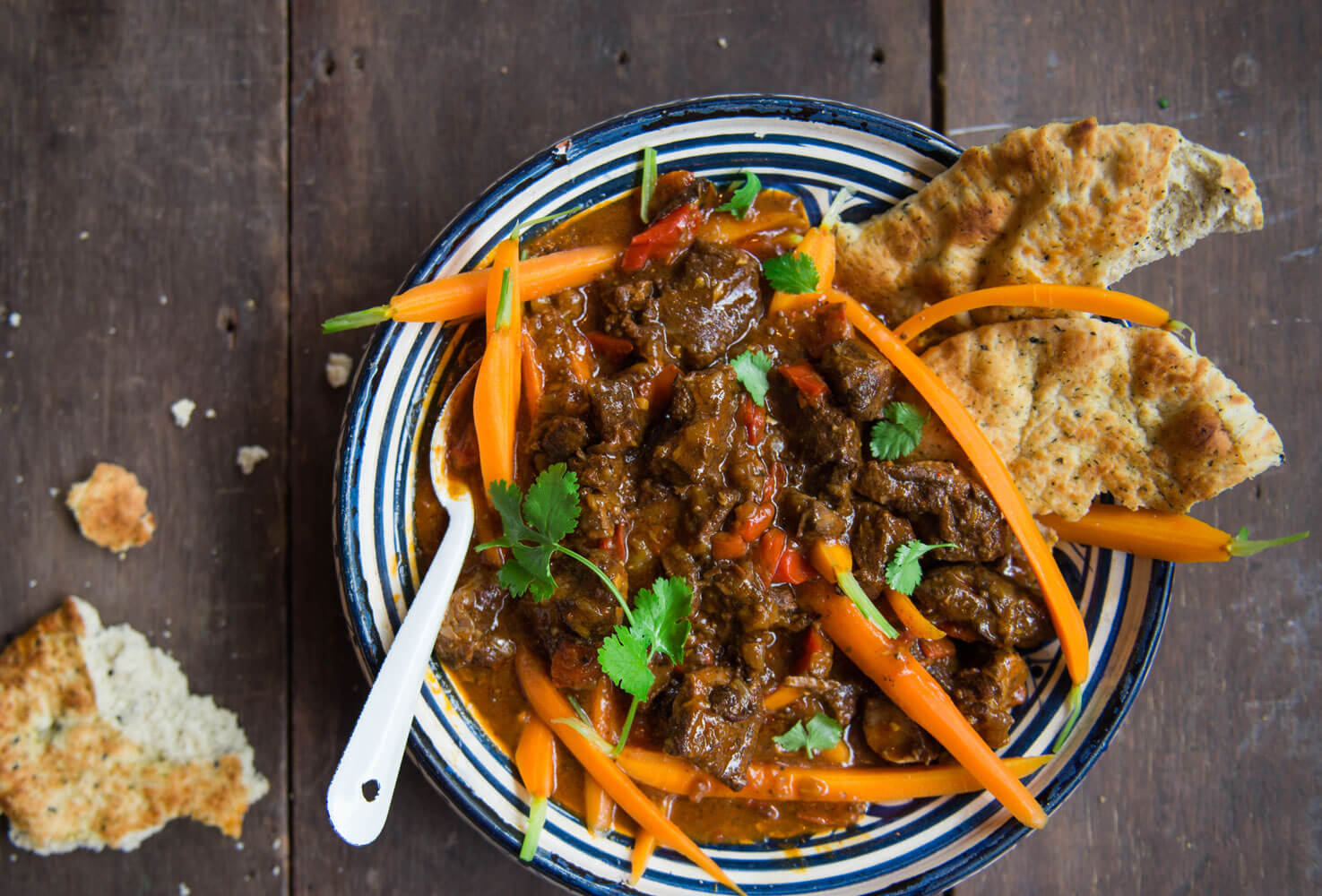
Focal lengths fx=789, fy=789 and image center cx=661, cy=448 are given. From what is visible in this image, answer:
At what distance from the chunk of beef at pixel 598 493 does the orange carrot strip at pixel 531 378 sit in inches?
10.6

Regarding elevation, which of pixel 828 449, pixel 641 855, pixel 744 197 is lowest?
pixel 641 855

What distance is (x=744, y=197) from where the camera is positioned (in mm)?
2686

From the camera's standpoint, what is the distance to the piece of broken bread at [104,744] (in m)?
2.96

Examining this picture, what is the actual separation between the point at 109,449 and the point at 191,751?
3.95 ft

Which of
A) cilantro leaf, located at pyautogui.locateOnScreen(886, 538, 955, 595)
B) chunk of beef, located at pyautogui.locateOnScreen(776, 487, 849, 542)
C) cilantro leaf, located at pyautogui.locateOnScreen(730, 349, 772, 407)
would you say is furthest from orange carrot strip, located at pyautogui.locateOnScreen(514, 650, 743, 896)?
cilantro leaf, located at pyautogui.locateOnScreen(730, 349, 772, 407)

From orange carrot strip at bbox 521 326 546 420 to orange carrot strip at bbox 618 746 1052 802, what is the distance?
122 centimetres

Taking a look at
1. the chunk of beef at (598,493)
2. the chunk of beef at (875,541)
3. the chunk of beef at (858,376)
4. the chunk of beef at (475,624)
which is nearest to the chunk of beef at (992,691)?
the chunk of beef at (875,541)

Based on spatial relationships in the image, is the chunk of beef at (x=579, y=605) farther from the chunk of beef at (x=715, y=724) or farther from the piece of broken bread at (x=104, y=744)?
the piece of broken bread at (x=104, y=744)

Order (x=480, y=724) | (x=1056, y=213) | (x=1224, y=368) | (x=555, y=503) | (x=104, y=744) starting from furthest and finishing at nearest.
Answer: (x=1224, y=368) → (x=104, y=744) → (x=480, y=724) → (x=1056, y=213) → (x=555, y=503)

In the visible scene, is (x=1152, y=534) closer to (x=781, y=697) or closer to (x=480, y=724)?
(x=781, y=697)

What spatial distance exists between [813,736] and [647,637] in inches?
29.0

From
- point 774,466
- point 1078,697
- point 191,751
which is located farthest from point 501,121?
point 1078,697

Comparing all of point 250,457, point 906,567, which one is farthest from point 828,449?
point 250,457

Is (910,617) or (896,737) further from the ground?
(910,617)
